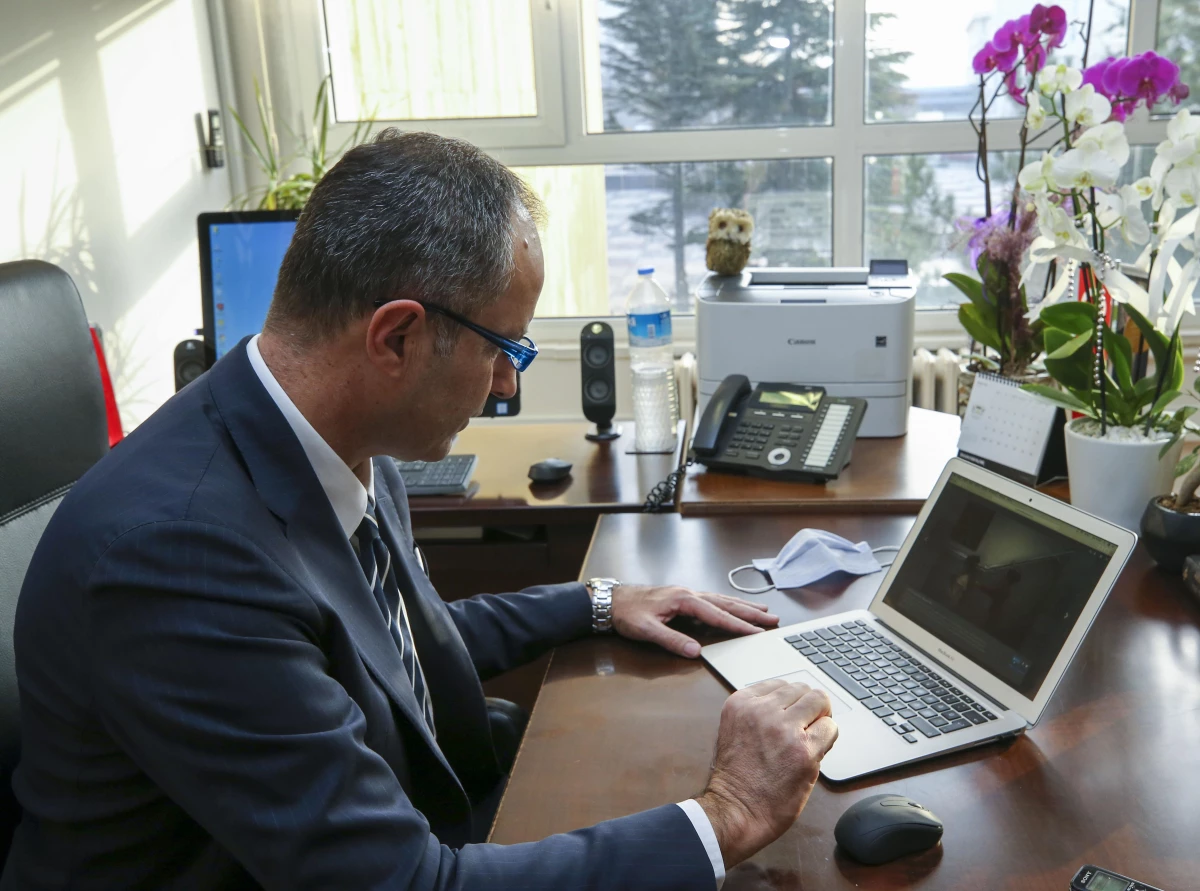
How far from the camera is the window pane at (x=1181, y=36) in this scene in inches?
120

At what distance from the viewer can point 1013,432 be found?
1.73 m

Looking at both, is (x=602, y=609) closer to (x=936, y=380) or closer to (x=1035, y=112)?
(x=1035, y=112)

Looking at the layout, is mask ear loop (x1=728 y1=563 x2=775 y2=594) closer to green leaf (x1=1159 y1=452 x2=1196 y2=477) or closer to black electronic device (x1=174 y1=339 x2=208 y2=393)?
green leaf (x1=1159 y1=452 x2=1196 y2=477)

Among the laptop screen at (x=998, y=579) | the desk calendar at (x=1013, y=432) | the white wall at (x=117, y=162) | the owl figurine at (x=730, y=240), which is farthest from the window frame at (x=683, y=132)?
the laptop screen at (x=998, y=579)

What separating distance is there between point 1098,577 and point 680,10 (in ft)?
8.60

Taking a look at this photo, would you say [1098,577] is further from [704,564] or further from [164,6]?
[164,6]

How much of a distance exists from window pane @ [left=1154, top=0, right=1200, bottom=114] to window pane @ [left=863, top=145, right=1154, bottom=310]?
0.25m

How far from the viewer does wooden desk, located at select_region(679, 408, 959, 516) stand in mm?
1725

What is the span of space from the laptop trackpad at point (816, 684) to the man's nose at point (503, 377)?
44cm

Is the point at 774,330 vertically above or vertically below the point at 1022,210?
below

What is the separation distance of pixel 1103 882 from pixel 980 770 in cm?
19

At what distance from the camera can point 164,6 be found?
284 cm

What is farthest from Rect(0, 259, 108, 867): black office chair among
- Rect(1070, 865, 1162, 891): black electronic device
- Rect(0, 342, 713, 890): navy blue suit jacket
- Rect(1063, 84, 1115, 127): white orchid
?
Rect(1063, 84, 1115, 127): white orchid

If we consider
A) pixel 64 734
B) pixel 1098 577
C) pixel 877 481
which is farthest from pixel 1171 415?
pixel 64 734
